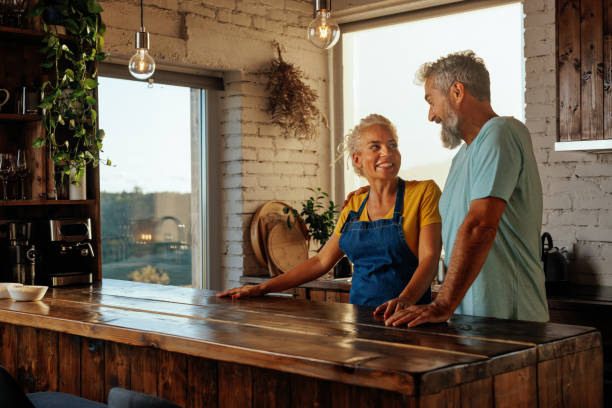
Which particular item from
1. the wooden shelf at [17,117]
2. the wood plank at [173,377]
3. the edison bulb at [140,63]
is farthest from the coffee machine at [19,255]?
the wood plank at [173,377]

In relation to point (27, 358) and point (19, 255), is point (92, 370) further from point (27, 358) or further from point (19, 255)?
point (19, 255)

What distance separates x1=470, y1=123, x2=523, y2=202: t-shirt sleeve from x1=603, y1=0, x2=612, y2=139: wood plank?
1.61 meters

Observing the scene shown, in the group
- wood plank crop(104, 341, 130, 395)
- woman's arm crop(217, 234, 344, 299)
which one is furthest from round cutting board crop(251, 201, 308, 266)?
wood plank crop(104, 341, 130, 395)

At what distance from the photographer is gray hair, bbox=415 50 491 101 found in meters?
2.35

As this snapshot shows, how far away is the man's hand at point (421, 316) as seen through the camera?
201 centimetres

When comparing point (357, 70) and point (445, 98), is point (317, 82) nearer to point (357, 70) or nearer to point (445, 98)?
point (357, 70)

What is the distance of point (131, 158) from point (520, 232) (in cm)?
299

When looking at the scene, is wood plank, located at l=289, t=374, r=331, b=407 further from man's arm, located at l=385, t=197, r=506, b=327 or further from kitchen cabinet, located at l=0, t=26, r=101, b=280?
kitchen cabinet, located at l=0, t=26, r=101, b=280

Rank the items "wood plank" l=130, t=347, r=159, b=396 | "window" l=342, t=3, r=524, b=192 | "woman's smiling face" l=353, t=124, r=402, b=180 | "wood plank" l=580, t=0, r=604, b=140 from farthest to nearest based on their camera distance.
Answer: "window" l=342, t=3, r=524, b=192 → "wood plank" l=580, t=0, r=604, b=140 → "woman's smiling face" l=353, t=124, r=402, b=180 → "wood plank" l=130, t=347, r=159, b=396

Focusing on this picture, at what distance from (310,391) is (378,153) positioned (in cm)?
126

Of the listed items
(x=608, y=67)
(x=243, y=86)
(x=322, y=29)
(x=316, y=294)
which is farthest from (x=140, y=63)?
(x=608, y=67)

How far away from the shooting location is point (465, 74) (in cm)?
235

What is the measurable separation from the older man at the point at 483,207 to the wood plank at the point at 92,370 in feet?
3.34

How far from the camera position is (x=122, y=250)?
4.58 metres
